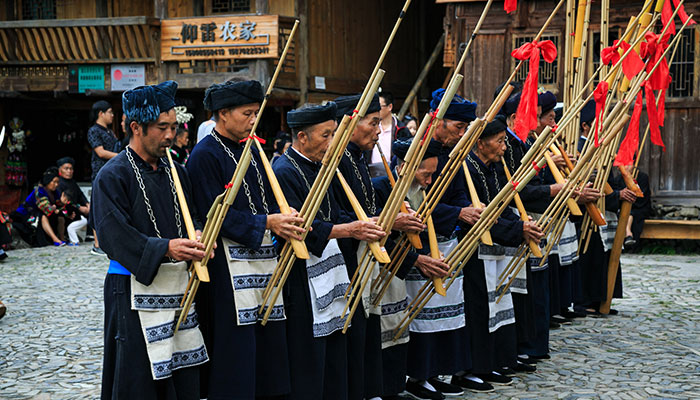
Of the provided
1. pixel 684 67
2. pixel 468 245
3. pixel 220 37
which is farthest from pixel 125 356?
pixel 220 37

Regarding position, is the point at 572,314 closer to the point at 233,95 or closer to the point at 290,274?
the point at 290,274

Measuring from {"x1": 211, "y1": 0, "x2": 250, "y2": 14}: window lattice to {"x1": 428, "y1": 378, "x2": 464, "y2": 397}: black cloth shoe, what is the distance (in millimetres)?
10086

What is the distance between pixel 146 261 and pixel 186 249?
16 centimetres

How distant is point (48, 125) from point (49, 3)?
2.58 meters

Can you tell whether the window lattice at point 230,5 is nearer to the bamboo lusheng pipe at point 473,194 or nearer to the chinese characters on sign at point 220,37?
the chinese characters on sign at point 220,37

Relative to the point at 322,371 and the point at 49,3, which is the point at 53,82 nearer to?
the point at 49,3

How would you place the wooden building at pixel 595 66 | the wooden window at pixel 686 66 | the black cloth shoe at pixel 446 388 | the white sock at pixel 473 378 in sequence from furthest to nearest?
the wooden building at pixel 595 66, the wooden window at pixel 686 66, the white sock at pixel 473 378, the black cloth shoe at pixel 446 388

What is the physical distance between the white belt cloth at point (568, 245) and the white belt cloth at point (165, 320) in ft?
11.0

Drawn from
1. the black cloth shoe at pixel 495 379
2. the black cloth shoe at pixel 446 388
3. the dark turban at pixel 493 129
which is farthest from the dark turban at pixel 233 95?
the black cloth shoe at pixel 495 379

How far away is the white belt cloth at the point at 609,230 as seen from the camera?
6.45 m

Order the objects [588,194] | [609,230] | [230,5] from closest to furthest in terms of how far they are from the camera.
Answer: [588,194] < [609,230] < [230,5]

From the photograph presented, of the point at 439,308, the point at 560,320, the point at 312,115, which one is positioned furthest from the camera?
the point at 560,320

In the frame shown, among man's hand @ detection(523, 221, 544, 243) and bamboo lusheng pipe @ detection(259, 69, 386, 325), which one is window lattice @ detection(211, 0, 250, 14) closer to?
man's hand @ detection(523, 221, 544, 243)

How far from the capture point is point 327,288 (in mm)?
3408
